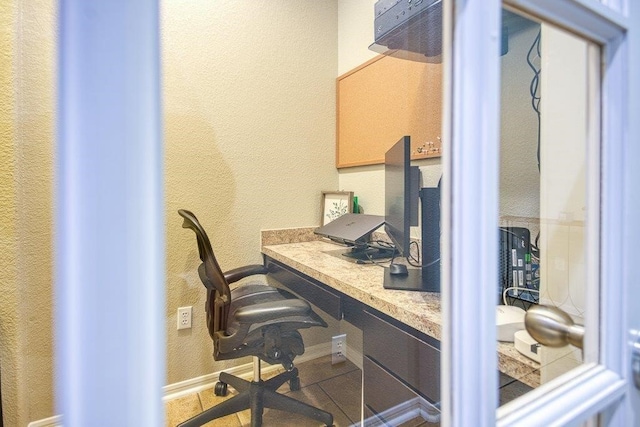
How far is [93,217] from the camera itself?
0.19m

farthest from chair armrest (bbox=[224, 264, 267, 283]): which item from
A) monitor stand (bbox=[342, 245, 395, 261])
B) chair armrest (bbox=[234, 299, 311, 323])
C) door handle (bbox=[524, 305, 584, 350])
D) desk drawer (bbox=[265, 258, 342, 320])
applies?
door handle (bbox=[524, 305, 584, 350])

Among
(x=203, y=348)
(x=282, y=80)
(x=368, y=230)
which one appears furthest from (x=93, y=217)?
(x=282, y=80)

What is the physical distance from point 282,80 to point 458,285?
6.20ft

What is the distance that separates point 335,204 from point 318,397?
1115 millimetres

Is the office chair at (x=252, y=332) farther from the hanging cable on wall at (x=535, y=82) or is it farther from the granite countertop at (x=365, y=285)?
the hanging cable on wall at (x=535, y=82)

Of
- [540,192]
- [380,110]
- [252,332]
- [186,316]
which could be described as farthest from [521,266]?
[186,316]

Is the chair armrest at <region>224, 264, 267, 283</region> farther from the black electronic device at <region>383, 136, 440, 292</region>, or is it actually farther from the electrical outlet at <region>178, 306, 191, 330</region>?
the black electronic device at <region>383, 136, 440, 292</region>

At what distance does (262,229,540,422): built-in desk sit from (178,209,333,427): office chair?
158 millimetres

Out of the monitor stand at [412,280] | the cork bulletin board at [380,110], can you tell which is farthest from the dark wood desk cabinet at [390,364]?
the cork bulletin board at [380,110]

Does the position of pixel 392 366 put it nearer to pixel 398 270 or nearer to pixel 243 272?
pixel 398 270

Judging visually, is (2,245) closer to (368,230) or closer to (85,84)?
(85,84)

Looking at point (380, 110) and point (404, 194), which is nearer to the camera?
point (404, 194)

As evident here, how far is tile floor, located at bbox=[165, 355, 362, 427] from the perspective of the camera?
1424 millimetres

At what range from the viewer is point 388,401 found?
940mm
